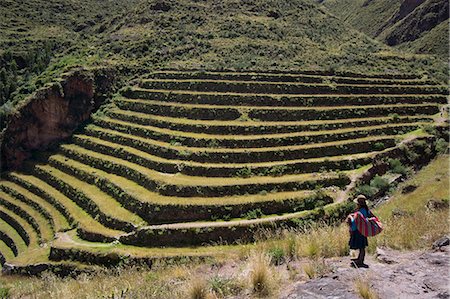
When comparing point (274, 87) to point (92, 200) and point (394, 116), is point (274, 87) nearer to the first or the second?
point (394, 116)

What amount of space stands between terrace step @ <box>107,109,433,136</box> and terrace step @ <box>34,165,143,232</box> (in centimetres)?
751

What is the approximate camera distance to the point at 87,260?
24047 mm

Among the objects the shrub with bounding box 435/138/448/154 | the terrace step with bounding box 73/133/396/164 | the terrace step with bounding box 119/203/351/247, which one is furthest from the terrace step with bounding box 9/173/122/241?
the shrub with bounding box 435/138/448/154

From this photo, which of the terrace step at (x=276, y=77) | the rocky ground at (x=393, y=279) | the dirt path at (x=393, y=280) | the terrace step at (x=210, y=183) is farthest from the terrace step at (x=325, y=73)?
the dirt path at (x=393, y=280)

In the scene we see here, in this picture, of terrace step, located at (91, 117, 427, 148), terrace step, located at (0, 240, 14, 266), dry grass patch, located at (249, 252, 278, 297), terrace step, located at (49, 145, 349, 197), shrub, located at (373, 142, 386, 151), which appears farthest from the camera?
shrub, located at (373, 142, 386, 151)

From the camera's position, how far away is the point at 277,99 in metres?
36.3

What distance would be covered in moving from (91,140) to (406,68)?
35251 mm

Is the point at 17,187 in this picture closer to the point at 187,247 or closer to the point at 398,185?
the point at 187,247

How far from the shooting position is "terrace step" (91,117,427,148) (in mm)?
31016

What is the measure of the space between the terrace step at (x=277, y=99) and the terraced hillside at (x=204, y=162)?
0.10m

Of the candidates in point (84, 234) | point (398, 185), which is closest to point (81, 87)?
point (84, 234)

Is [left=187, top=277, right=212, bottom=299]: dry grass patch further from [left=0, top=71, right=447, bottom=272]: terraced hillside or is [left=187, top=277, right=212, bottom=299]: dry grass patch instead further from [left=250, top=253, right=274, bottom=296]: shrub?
[left=0, top=71, right=447, bottom=272]: terraced hillside

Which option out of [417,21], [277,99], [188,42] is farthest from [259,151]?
[417,21]

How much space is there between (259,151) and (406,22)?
71.4 metres
